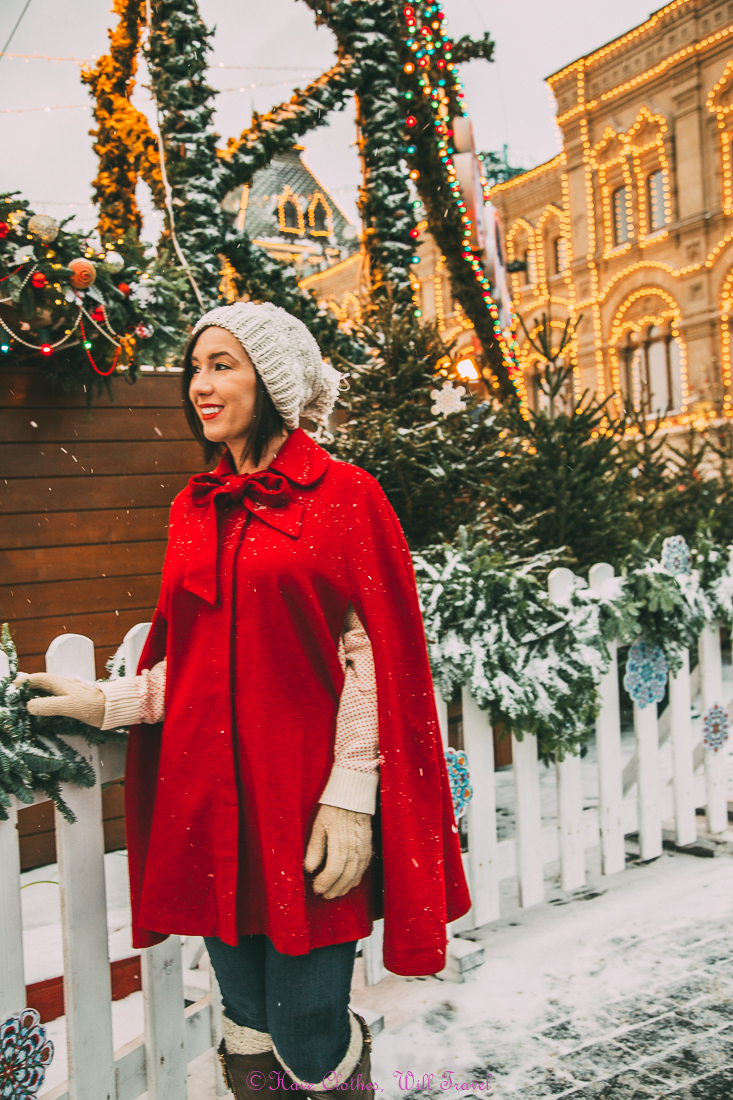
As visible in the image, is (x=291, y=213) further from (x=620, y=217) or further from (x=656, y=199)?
(x=656, y=199)

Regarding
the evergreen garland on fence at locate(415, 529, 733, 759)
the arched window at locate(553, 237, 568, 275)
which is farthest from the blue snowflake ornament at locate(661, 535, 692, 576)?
the arched window at locate(553, 237, 568, 275)

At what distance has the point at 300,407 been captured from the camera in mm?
1771

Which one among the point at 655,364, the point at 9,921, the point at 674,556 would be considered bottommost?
the point at 9,921

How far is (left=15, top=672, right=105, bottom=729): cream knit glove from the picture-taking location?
166 cm

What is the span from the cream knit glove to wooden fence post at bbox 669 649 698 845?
2.75 m

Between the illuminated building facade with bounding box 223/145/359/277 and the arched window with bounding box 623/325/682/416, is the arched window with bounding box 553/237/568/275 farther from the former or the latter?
the illuminated building facade with bounding box 223/145/359/277

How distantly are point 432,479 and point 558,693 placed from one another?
1482 millimetres

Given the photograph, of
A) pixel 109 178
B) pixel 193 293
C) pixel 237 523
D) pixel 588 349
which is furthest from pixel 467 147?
pixel 588 349

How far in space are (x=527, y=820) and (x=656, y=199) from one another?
66.5 feet

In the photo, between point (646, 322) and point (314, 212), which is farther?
point (314, 212)

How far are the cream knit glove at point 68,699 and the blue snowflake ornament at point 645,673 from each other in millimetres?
2355

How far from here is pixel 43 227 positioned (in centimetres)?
332

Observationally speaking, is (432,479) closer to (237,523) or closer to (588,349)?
(237,523)

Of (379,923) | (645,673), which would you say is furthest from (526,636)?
(379,923)
